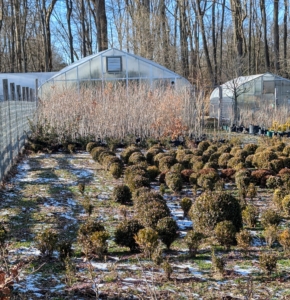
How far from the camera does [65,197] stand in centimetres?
604

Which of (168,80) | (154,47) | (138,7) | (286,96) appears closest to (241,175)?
(168,80)

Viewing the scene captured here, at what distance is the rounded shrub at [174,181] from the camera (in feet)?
20.0

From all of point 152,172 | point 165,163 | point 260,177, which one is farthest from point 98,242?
point 165,163

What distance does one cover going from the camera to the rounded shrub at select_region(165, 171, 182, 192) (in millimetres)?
6082

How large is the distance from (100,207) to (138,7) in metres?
23.0

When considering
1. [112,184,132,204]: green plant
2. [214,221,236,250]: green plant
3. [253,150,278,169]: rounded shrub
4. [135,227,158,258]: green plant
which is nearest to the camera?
[135,227,158,258]: green plant

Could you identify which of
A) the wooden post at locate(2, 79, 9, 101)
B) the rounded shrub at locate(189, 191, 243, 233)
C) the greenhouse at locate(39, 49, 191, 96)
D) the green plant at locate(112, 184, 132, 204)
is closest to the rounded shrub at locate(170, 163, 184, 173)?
the green plant at locate(112, 184, 132, 204)

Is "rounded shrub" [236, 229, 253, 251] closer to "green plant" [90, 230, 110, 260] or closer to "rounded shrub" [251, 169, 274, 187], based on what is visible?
"green plant" [90, 230, 110, 260]

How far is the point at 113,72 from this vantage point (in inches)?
698

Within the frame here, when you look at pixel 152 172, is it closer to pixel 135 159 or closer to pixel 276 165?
pixel 135 159

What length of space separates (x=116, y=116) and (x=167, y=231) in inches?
311

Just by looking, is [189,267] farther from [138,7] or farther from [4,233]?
[138,7]

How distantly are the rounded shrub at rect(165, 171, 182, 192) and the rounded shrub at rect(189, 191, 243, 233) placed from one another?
171cm

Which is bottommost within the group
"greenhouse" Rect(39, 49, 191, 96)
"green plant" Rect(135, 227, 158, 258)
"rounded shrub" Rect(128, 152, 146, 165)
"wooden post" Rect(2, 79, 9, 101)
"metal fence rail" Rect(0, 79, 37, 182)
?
"green plant" Rect(135, 227, 158, 258)
